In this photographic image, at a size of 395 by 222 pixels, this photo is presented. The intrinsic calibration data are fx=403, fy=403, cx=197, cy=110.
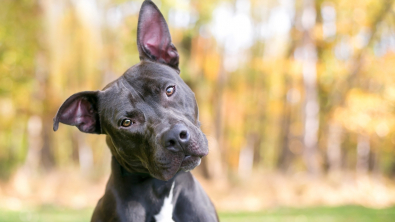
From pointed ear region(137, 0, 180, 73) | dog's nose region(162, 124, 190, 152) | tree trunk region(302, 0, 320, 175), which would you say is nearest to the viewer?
dog's nose region(162, 124, 190, 152)

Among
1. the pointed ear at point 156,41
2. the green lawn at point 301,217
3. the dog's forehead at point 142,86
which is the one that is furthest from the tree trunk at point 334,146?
the dog's forehead at point 142,86

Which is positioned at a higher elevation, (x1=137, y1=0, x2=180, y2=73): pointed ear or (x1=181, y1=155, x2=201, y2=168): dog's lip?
(x1=137, y1=0, x2=180, y2=73): pointed ear

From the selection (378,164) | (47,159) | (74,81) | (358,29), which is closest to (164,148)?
(358,29)

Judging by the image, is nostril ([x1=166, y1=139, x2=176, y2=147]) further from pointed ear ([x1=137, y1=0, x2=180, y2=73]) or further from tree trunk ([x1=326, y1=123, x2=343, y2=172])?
tree trunk ([x1=326, y1=123, x2=343, y2=172])

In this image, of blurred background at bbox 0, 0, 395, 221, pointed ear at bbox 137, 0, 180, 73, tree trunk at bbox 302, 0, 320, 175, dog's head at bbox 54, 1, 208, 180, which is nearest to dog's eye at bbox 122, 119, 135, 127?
dog's head at bbox 54, 1, 208, 180

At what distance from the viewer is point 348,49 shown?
17.9m

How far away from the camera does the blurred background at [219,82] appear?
627 inches

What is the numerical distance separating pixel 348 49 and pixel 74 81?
12776 millimetres

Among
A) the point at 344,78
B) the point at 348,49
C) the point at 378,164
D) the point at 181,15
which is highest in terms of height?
the point at 181,15

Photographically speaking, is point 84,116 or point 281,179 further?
point 281,179

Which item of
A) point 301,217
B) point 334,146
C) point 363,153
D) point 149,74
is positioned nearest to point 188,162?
point 149,74

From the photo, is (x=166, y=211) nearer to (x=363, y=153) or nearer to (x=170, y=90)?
(x=170, y=90)

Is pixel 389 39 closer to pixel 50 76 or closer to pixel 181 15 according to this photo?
pixel 181 15

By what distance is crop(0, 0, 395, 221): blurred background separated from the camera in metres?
15.9
